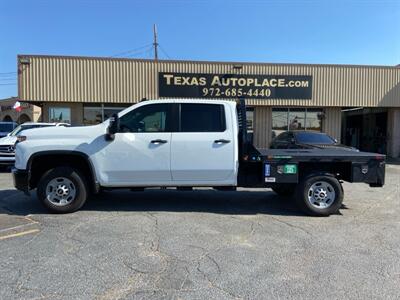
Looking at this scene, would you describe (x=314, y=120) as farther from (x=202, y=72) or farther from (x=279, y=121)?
(x=202, y=72)

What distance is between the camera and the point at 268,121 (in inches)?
730

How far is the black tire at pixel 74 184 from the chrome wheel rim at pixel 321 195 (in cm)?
407

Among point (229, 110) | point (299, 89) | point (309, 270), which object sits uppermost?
point (299, 89)

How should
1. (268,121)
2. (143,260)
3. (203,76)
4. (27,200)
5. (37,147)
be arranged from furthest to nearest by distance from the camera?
1. (268,121)
2. (203,76)
3. (27,200)
4. (37,147)
5. (143,260)

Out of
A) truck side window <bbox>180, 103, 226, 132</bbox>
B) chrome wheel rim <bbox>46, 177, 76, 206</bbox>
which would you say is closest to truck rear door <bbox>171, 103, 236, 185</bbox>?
truck side window <bbox>180, 103, 226, 132</bbox>

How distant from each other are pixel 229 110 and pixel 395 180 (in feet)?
25.0

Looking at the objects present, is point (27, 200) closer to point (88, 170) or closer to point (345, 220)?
point (88, 170)

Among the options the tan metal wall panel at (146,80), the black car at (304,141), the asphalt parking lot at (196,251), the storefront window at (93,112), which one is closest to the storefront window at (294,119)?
the tan metal wall panel at (146,80)

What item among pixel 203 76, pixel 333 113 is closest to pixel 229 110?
pixel 203 76

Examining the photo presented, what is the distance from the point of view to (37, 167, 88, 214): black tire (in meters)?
6.50

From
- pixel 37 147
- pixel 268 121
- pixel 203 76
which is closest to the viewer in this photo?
pixel 37 147

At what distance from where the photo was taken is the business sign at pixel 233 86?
1717 centimetres

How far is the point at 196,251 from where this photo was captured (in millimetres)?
4777

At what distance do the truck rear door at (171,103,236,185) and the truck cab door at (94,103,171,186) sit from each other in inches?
7.3
